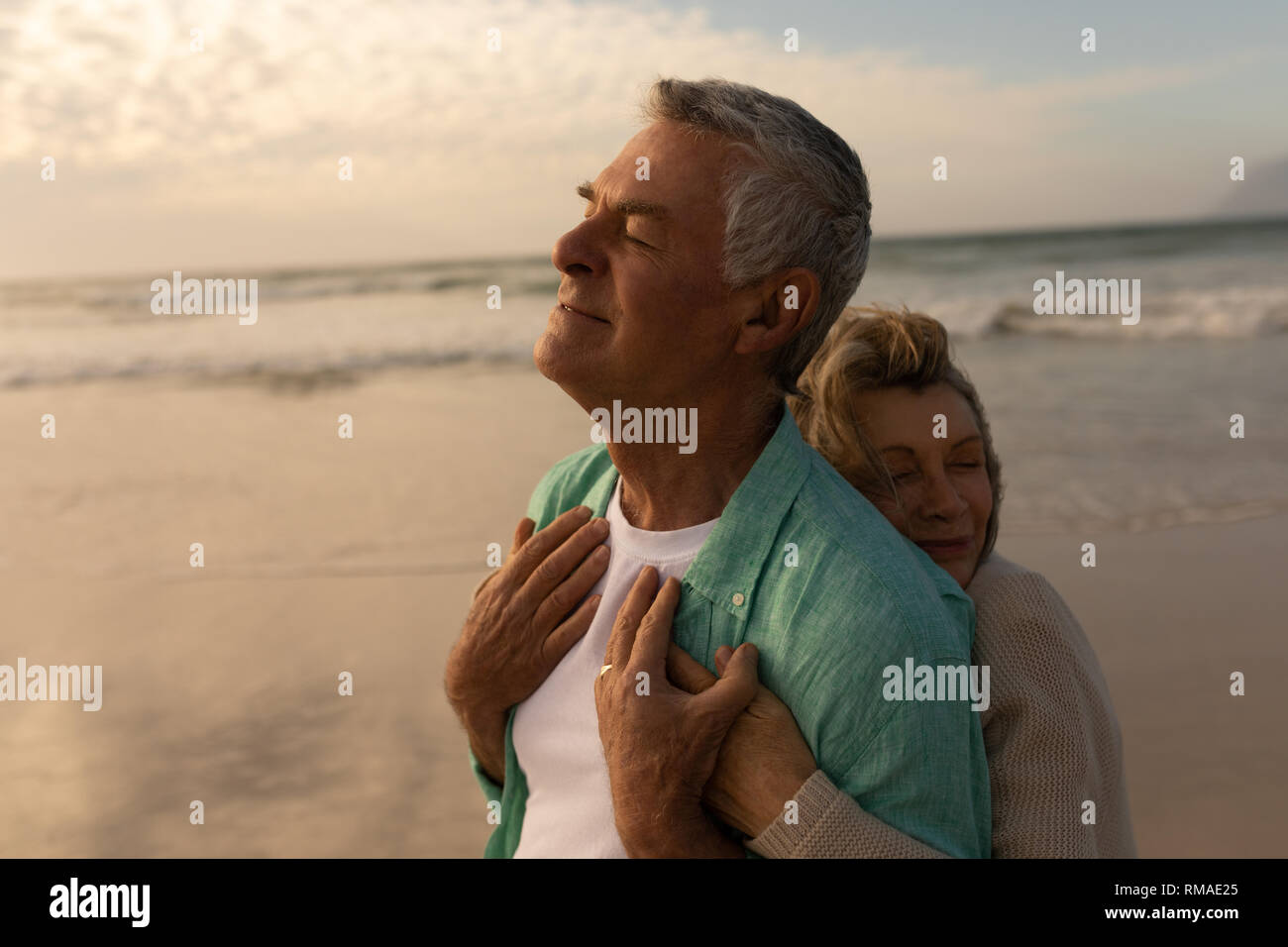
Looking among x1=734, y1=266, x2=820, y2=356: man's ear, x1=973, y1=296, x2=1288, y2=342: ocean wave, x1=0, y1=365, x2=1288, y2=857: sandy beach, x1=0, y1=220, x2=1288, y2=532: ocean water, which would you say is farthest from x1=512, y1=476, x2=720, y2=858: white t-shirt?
x1=973, y1=296, x2=1288, y2=342: ocean wave

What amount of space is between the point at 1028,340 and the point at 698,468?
A: 13.4 metres

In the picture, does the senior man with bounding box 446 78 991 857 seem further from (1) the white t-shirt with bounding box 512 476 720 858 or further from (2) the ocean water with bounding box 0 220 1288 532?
(2) the ocean water with bounding box 0 220 1288 532

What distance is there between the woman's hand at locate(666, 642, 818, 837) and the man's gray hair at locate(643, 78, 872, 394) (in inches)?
28.4

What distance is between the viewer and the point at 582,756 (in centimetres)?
209

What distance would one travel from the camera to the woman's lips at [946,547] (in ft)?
7.67

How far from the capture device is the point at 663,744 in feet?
6.01

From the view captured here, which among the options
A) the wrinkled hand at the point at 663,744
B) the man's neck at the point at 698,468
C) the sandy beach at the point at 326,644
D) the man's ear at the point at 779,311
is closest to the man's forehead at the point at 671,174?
the man's ear at the point at 779,311

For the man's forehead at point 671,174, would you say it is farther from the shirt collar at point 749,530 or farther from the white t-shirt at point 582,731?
the white t-shirt at point 582,731

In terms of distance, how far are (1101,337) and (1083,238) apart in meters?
14.8

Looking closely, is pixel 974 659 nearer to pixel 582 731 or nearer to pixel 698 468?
pixel 698 468

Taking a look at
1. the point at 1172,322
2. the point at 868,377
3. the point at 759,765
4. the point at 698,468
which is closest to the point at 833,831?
the point at 759,765


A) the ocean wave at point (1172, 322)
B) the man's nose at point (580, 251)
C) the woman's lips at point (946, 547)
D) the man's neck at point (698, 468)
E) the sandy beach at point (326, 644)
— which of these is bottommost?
the sandy beach at point (326, 644)
